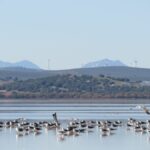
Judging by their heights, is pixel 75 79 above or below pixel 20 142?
above

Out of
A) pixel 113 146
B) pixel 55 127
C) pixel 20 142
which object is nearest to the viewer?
pixel 113 146

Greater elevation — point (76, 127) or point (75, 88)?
point (75, 88)

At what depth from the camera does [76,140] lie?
56094mm

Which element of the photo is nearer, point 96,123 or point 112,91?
point 96,123

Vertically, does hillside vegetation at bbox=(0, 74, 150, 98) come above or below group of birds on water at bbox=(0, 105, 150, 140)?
above

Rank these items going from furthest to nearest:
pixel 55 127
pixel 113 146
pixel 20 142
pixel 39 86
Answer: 1. pixel 39 86
2. pixel 55 127
3. pixel 20 142
4. pixel 113 146

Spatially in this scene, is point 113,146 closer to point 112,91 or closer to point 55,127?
point 55,127

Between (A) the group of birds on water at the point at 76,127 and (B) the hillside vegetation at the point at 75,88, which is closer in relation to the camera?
(A) the group of birds on water at the point at 76,127

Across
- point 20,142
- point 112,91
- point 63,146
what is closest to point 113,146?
point 63,146

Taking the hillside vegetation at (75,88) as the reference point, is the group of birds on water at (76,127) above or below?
below

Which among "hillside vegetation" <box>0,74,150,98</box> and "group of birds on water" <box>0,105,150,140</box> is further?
"hillside vegetation" <box>0,74,150,98</box>

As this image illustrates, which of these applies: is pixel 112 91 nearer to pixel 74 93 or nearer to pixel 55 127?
pixel 74 93

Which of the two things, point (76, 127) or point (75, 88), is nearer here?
point (76, 127)

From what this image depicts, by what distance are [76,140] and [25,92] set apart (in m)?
108
